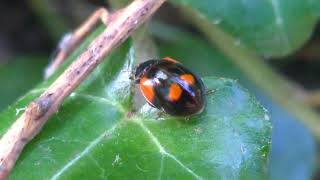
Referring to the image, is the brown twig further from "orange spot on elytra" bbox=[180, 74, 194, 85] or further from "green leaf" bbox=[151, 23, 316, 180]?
"green leaf" bbox=[151, 23, 316, 180]

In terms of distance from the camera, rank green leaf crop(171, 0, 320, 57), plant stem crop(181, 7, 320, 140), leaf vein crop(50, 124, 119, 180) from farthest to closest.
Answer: plant stem crop(181, 7, 320, 140)
green leaf crop(171, 0, 320, 57)
leaf vein crop(50, 124, 119, 180)

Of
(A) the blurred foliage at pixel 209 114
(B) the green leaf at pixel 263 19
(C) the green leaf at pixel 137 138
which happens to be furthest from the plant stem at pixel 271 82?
(C) the green leaf at pixel 137 138

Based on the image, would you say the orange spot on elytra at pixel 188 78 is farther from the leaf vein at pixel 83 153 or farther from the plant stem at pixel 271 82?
the plant stem at pixel 271 82

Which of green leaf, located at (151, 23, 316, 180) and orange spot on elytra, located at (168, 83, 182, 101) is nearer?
orange spot on elytra, located at (168, 83, 182, 101)

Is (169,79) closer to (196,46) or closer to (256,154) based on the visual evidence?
(256,154)

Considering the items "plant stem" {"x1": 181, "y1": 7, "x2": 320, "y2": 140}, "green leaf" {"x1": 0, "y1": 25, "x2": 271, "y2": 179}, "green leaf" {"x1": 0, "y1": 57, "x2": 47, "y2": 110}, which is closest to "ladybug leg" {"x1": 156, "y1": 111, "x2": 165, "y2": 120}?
"green leaf" {"x1": 0, "y1": 25, "x2": 271, "y2": 179}

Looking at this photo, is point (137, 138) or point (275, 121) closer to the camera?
point (137, 138)

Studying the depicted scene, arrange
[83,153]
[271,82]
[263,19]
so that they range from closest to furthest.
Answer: [83,153] → [263,19] → [271,82]

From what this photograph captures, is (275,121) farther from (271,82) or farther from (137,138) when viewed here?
(137,138)

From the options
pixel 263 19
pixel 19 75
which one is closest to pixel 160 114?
pixel 263 19
